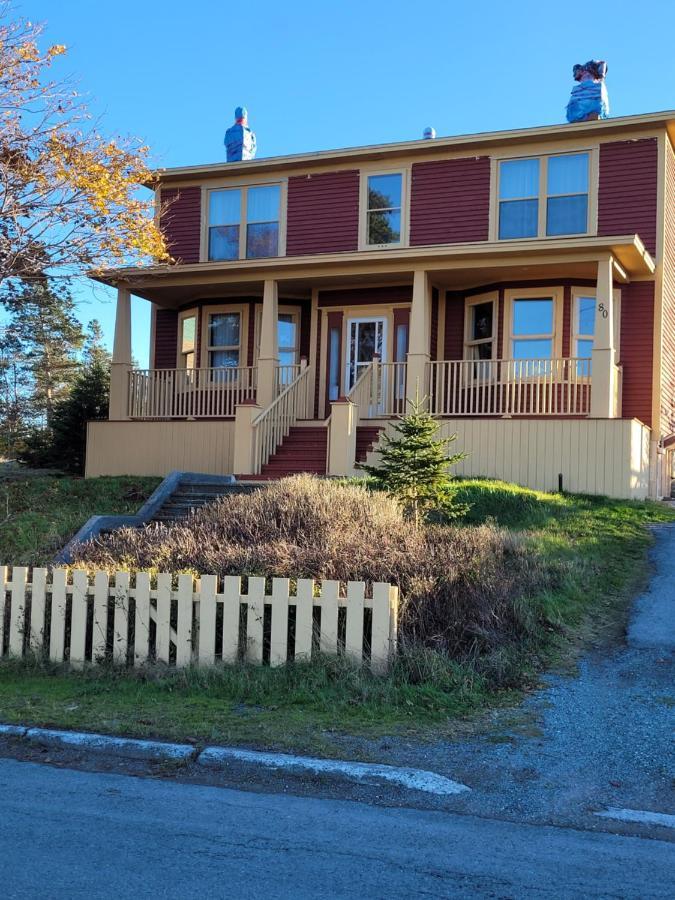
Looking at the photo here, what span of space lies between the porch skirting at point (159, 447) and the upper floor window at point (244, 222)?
4.74 m

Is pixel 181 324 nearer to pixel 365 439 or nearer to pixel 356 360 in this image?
pixel 356 360

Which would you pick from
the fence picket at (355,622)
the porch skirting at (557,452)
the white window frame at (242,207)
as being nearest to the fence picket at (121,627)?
the fence picket at (355,622)

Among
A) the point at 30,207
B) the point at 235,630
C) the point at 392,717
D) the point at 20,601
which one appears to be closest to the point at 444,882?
the point at 392,717

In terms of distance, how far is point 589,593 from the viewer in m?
8.32

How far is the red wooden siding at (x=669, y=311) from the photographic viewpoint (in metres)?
17.0

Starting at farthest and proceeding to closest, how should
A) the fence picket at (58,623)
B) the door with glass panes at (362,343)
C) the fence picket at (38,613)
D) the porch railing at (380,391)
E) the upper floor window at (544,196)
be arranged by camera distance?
the door with glass panes at (362,343) < the upper floor window at (544,196) < the porch railing at (380,391) < the fence picket at (38,613) < the fence picket at (58,623)

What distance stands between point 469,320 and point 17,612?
12430 mm

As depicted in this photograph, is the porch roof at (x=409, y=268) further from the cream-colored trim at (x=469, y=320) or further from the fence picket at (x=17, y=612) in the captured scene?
the fence picket at (x=17, y=612)

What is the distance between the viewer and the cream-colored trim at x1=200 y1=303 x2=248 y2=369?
63.3ft

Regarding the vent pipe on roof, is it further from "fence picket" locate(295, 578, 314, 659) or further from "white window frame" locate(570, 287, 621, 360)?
"fence picket" locate(295, 578, 314, 659)

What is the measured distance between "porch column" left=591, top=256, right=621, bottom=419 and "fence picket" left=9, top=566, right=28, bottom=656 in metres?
10.1

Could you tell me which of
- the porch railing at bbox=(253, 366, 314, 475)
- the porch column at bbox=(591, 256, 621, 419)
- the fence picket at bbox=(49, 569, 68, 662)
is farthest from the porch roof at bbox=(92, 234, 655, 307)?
the fence picket at bbox=(49, 569, 68, 662)

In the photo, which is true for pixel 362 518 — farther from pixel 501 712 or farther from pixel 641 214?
pixel 641 214

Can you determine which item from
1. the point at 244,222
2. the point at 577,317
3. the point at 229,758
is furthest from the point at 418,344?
the point at 229,758
